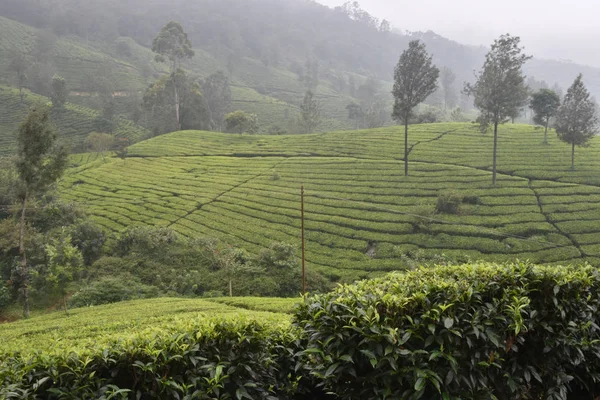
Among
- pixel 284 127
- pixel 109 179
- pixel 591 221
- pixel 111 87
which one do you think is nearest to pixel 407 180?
pixel 591 221

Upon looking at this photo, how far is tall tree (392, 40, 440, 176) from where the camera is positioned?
29875 mm

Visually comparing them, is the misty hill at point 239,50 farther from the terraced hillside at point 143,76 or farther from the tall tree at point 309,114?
the tall tree at point 309,114

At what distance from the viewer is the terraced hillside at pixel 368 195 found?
21703mm

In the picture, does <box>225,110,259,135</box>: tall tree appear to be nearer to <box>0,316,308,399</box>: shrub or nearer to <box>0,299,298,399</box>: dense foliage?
<box>0,299,298,399</box>: dense foliage

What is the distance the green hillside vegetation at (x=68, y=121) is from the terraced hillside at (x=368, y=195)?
15.0 m

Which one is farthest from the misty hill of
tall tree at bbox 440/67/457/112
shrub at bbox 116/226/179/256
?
shrub at bbox 116/226/179/256

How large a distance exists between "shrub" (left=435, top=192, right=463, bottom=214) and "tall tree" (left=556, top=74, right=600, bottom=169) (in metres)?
10.7

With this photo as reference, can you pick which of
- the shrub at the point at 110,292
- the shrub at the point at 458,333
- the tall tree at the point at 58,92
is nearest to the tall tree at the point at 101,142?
the tall tree at the point at 58,92

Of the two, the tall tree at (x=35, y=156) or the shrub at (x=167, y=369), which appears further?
the tall tree at (x=35, y=156)

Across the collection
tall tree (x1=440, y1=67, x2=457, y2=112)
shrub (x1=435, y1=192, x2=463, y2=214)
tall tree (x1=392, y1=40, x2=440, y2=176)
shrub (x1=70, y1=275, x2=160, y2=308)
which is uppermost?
tall tree (x1=440, y1=67, x2=457, y2=112)

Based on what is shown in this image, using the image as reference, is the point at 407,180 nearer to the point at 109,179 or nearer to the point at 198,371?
the point at 109,179

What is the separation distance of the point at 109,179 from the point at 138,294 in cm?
2040

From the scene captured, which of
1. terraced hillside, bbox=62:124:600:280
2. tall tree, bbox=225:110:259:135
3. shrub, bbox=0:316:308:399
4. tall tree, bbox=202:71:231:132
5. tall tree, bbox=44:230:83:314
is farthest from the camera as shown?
tall tree, bbox=202:71:231:132

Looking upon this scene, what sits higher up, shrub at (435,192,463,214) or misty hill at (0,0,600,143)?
misty hill at (0,0,600,143)
